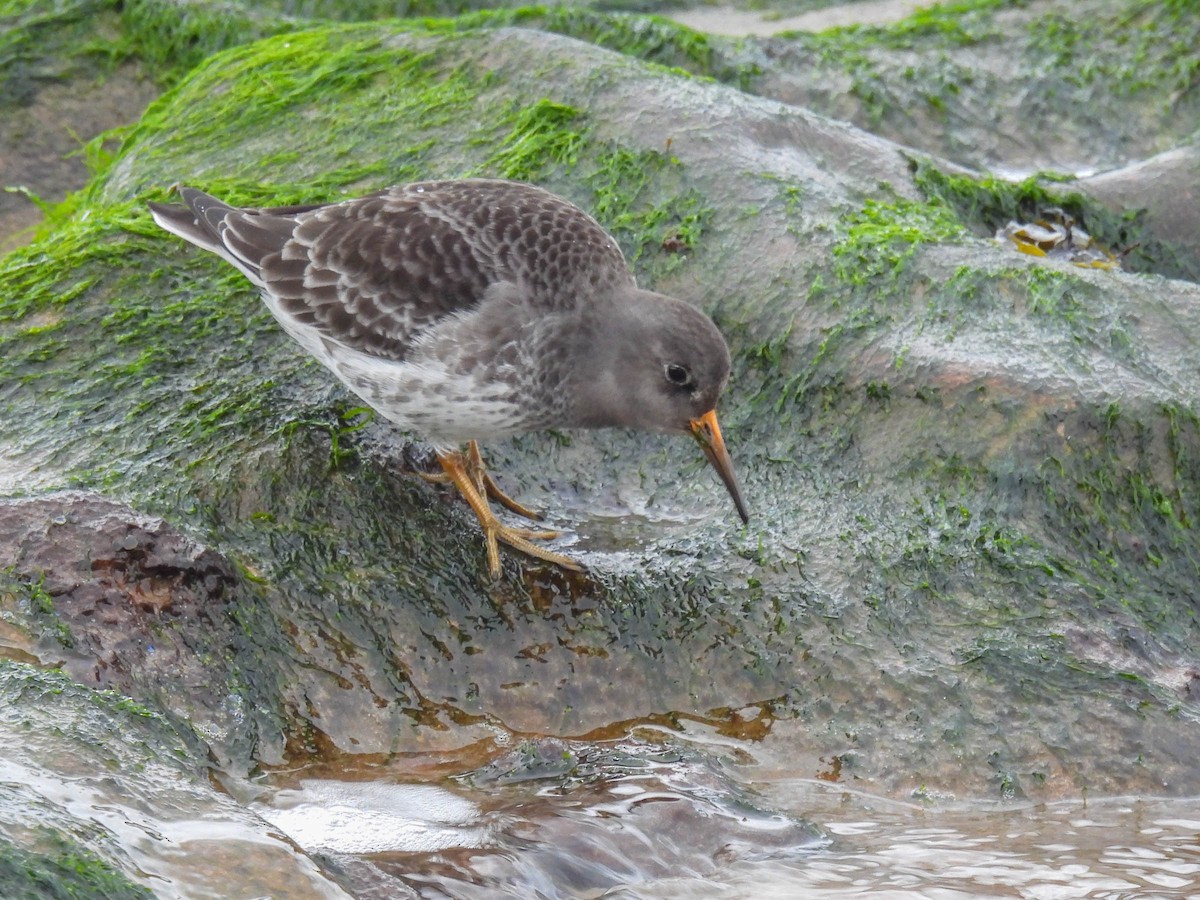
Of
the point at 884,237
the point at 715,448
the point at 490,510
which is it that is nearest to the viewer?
the point at 715,448

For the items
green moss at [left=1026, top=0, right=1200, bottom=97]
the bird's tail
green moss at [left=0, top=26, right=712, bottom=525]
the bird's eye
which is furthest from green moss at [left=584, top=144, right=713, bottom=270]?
green moss at [left=1026, top=0, right=1200, bottom=97]

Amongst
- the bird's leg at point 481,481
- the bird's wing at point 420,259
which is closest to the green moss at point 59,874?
the bird's wing at point 420,259

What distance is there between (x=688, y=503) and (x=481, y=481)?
85 cm

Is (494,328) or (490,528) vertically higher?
(494,328)

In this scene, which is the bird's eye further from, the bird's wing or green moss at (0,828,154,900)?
green moss at (0,828,154,900)

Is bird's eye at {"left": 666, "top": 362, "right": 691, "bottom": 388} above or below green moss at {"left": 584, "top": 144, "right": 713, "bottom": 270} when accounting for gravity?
below

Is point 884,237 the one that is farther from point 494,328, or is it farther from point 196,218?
point 196,218

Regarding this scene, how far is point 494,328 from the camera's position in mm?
5211

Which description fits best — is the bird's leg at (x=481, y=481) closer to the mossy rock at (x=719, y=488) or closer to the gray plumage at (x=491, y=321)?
the mossy rock at (x=719, y=488)

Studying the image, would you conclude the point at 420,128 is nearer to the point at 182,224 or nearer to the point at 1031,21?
the point at 182,224

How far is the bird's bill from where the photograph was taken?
529 cm

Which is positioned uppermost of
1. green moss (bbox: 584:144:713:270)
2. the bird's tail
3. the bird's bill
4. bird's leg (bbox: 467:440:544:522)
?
the bird's tail

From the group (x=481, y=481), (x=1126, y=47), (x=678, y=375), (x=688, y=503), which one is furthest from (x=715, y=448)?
(x=1126, y=47)

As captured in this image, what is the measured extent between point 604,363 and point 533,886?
2046 millimetres
